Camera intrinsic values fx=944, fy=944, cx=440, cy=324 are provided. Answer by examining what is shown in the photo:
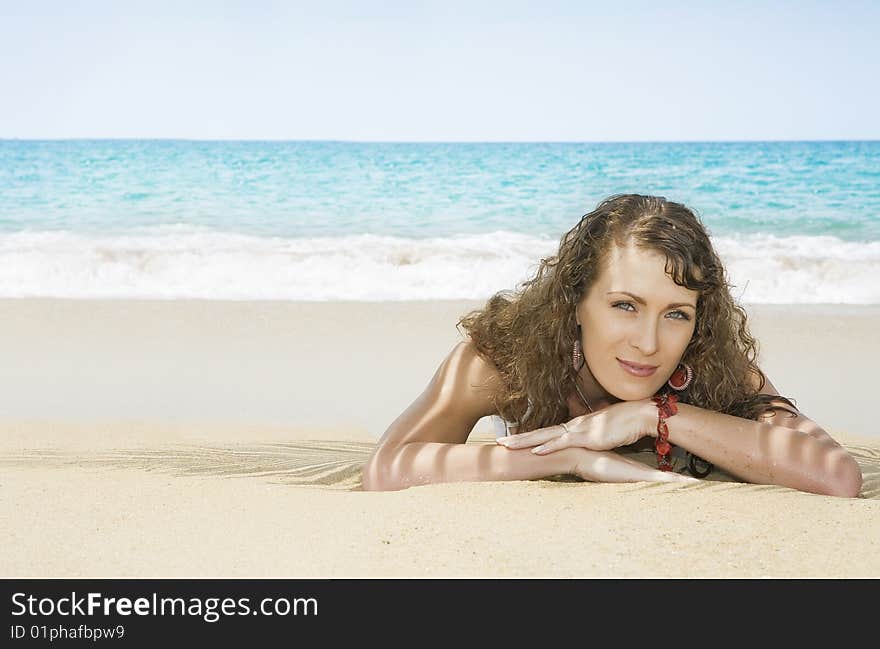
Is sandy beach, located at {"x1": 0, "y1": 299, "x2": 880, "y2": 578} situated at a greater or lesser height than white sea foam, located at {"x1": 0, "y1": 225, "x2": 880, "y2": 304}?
lesser

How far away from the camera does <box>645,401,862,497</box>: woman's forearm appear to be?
3385mm

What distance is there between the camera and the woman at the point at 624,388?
11.1 ft

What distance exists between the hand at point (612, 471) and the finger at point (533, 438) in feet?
0.37

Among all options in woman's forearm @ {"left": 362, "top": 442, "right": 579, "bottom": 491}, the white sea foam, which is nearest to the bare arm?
woman's forearm @ {"left": 362, "top": 442, "right": 579, "bottom": 491}

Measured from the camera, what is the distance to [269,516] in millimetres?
3070

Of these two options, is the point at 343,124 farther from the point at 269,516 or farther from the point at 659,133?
the point at 269,516

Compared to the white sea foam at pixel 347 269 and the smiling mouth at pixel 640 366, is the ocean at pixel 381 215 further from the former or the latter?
the smiling mouth at pixel 640 366

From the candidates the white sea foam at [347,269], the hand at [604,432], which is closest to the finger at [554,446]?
the hand at [604,432]

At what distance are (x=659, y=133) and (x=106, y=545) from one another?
1519 inches

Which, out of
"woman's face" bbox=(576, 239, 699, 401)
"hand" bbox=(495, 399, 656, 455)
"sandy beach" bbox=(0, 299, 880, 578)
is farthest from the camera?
"hand" bbox=(495, 399, 656, 455)

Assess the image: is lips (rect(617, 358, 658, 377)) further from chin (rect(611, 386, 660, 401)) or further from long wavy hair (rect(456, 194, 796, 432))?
long wavy hair (rect(456, 194, 796, 432))

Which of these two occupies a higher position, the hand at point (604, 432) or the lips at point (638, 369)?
the lips at point (638, 369)

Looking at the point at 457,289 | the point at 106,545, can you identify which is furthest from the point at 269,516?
the point at 457,289

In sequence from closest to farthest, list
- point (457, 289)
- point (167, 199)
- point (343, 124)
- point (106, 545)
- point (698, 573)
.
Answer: point (698, 573) → point (106, 545) → point (457, 289) → point (167, 199) → point (343, 124)
